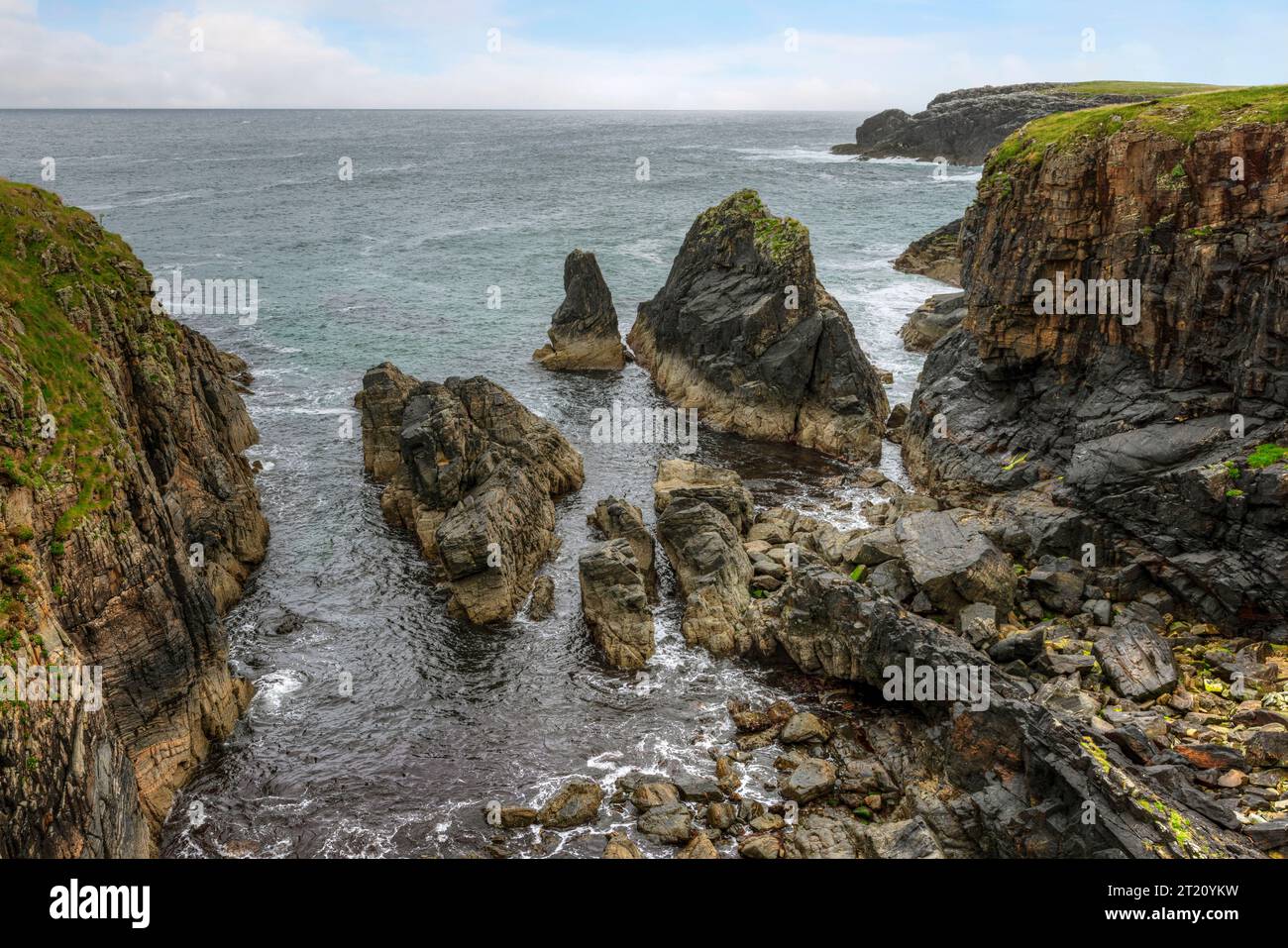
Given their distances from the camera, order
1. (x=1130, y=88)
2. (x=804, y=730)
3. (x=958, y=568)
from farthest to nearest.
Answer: (x=1130, y=88), (x=958, y=568), (x=804, y=730)

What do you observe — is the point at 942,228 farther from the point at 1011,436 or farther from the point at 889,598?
the point at 889,598

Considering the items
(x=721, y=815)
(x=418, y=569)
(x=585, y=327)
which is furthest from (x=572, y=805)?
(x=585, y=327)

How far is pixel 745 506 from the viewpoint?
4256 centimetres

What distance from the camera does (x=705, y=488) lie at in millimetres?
42594

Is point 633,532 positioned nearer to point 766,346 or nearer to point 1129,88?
point 766,346

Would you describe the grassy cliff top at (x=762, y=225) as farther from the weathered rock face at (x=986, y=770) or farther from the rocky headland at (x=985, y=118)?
the rocky headland at (x=985, y=118)

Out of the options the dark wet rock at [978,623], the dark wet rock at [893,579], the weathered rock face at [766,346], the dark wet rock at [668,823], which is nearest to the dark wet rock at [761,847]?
the dark wet rock at [668,823]

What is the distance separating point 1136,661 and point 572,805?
62.3 feet

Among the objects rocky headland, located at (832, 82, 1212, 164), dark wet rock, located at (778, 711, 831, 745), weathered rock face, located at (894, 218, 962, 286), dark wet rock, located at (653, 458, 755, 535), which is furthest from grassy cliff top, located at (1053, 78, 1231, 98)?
dark wet rock, located at (778, 711, 831, 745)

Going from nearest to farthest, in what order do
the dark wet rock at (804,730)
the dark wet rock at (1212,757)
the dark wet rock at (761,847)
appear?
the dark wet rock at (1212,757)
the dark wet rock at (761,847)
the dark wet rock at (804,730)

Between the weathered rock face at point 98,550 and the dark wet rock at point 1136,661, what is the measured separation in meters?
29.5

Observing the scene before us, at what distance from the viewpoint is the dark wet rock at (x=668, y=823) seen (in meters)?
24.9

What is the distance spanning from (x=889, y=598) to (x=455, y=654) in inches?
663

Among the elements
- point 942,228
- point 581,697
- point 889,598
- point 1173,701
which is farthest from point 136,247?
point 1173,701
